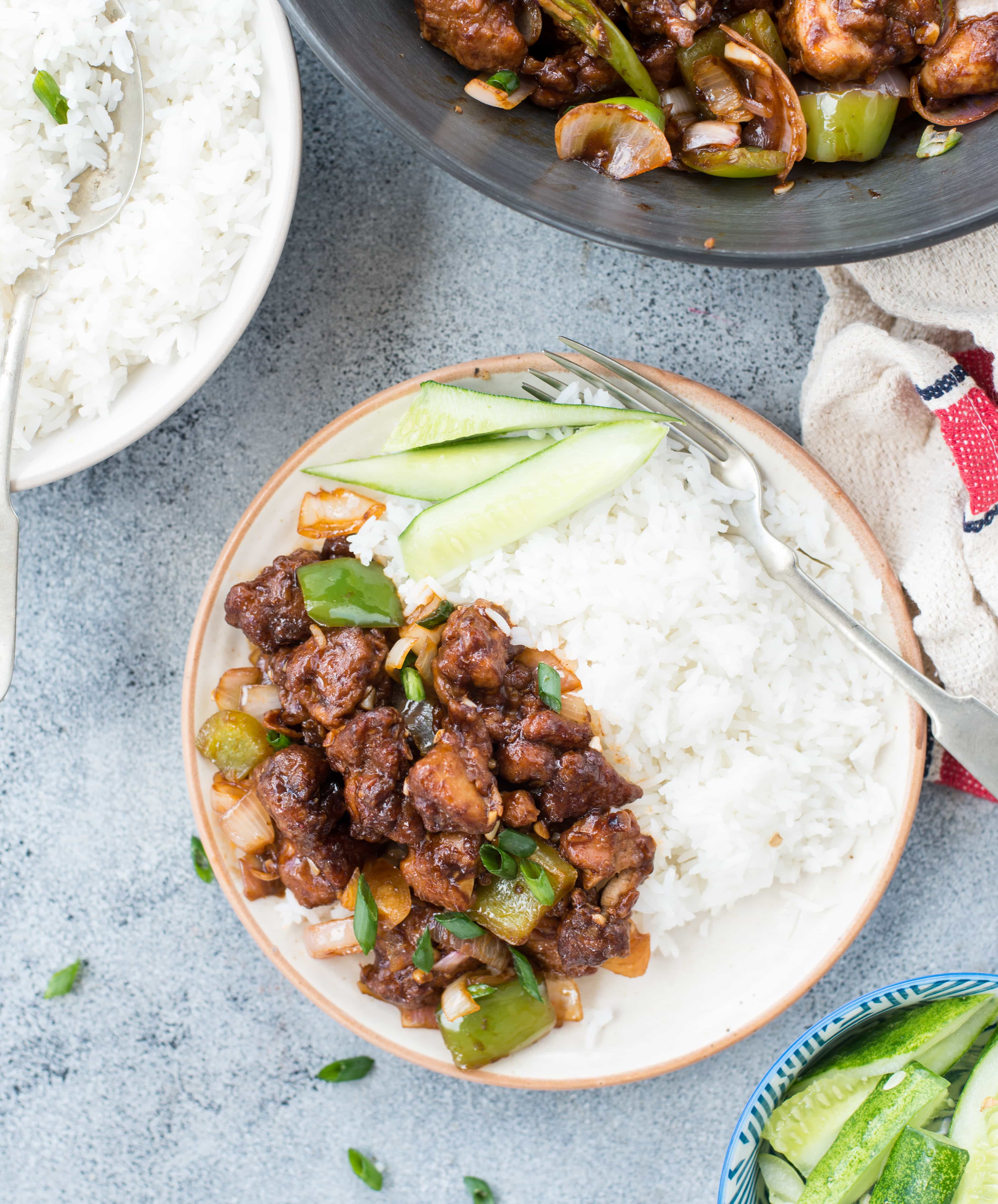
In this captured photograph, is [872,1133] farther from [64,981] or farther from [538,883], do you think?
[64,981]

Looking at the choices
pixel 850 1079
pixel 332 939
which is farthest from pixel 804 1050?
pixel 332 939

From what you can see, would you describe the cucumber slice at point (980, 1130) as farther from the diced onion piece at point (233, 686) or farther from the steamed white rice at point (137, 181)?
the steamed white rice at point (137, 181)

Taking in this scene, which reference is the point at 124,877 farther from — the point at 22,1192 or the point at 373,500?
the point at 373,500

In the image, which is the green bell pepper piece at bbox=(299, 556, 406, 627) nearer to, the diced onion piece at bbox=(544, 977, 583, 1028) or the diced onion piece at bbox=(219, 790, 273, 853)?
the diced onion piece at bbox=(219, 790, 273, 853)

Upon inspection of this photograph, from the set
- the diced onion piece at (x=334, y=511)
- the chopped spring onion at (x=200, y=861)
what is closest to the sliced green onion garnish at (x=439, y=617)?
the diced onion piece at (x=334, y=511)

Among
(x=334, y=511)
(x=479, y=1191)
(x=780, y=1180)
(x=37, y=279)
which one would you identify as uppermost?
(x=37, y=279)

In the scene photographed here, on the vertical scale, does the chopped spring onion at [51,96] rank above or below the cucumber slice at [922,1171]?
above

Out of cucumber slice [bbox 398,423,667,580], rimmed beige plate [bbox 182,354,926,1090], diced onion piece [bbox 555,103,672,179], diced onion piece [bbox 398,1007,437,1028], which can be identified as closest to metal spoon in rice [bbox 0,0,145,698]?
rimmed beige plate [bbox 182,354,926,1090]
